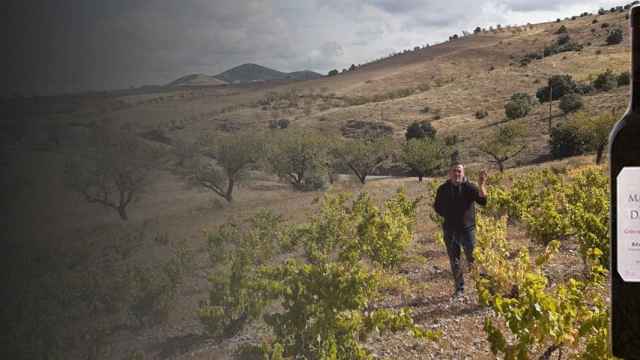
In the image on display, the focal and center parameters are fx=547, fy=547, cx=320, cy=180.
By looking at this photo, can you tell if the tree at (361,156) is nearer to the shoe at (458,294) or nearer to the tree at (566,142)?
the tree at (566,142)

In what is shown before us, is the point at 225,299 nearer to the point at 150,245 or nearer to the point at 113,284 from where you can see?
the point at 113,284

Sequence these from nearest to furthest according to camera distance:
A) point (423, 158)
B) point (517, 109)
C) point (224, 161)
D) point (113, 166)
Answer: point (113, 166), point (224, 161), point (423, 158), point (517, 109)

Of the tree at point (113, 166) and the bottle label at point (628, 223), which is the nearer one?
the bottle label at point (628, 223)

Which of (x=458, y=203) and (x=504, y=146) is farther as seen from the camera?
(x=504, y=146)

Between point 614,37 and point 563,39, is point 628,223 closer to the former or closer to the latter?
point 614,37

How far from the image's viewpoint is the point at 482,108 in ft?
90.1

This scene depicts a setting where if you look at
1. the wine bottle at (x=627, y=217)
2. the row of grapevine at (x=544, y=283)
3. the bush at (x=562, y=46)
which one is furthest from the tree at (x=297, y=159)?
the bush at (x=562, y=46)

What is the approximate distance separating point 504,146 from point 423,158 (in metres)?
2.70

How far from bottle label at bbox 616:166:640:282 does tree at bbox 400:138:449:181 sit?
14.3m

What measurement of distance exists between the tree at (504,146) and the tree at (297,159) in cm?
541

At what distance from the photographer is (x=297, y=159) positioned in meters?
13.8

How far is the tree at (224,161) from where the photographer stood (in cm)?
1057

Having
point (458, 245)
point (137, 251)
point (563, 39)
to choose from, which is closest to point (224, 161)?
point (137, 251)

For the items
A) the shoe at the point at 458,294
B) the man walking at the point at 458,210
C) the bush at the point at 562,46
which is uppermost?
the bush at the point at 562,46
